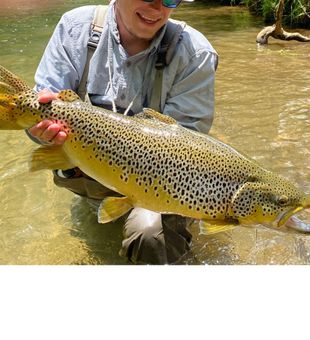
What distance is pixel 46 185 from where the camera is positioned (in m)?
4.74

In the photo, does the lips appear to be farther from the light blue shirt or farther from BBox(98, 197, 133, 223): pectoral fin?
BBox(98, 197, 133, 223): pectoral fin

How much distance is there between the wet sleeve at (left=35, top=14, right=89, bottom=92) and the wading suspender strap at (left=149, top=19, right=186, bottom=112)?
0.49m

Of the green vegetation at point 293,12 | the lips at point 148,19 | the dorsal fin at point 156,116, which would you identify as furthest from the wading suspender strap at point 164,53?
the green vegetation at point 293,12

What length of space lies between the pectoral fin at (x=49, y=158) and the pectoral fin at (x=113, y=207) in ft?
0.98

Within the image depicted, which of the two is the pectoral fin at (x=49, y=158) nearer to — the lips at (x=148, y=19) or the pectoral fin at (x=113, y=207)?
the pectoral fin at (x=113, y=207)

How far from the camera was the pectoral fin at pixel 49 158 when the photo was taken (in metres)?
2.75

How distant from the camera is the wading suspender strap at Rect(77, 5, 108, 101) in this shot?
3316mm

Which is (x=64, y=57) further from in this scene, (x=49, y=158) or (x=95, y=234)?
(x=95, y=234)

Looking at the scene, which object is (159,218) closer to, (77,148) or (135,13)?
(77,148)

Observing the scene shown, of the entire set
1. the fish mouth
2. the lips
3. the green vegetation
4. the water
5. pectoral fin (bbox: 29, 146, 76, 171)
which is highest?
the lips

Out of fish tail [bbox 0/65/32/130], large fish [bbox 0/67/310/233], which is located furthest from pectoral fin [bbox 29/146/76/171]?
fish tail [bbox 0/65/32/130]

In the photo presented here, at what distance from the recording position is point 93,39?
3.32 metres
